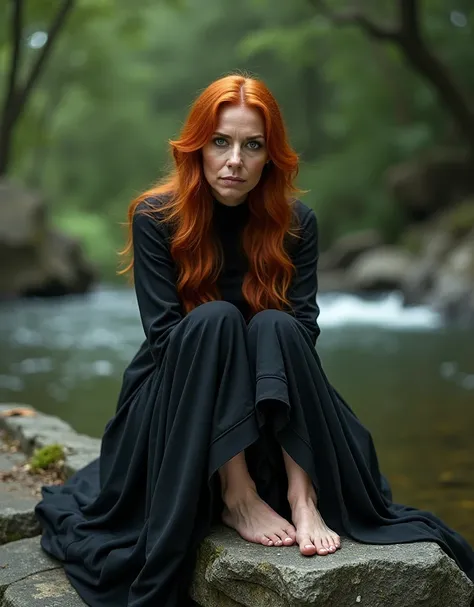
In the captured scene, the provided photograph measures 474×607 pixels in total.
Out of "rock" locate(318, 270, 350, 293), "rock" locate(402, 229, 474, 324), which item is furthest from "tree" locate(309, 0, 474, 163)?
"rock" locate(318, 270, 350, 293)

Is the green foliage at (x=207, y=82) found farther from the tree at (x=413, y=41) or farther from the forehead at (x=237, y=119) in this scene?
the forehead at (x=237, y=119)

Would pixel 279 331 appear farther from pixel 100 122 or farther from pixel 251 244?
pixel 100 122

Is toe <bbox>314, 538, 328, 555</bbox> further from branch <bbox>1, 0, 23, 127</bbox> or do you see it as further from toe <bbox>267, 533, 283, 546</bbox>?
branch <bbox>1, 0, 23, 127</bbox>

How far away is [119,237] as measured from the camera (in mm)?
33375

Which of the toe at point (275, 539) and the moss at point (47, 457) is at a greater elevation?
the toe at point (275, 539)

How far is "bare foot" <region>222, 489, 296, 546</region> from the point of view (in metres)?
2.22

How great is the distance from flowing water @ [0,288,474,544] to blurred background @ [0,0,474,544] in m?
0.02

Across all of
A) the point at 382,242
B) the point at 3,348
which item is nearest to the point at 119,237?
the point at 382,242

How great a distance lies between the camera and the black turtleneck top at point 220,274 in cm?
251

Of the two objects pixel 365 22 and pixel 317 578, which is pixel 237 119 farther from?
pixel 365 22

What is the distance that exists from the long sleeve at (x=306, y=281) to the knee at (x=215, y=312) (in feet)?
1.11

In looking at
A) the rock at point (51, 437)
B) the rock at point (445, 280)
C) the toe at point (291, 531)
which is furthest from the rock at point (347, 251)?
the toe at point (291, 531)

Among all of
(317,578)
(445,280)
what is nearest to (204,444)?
(317,578)

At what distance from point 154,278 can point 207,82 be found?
25493 mm
